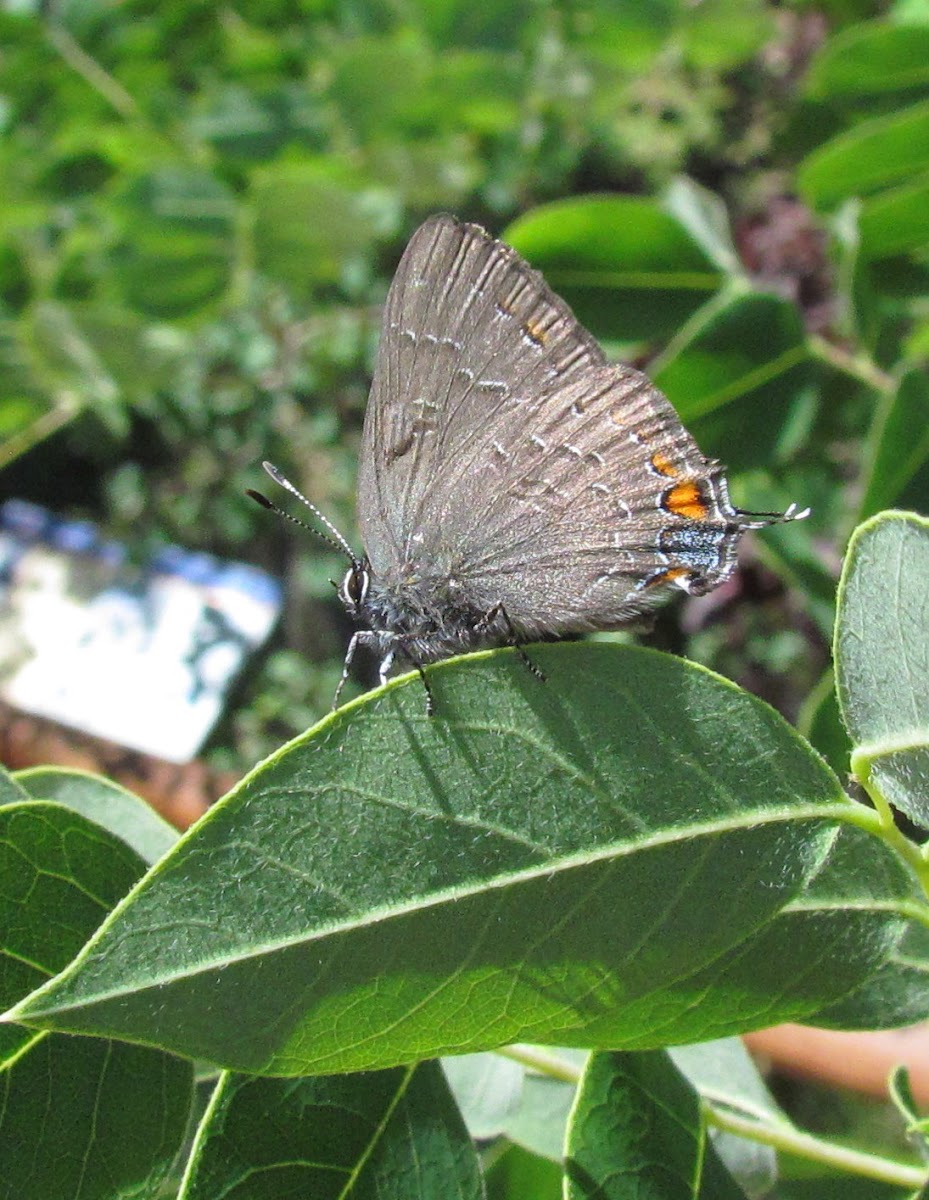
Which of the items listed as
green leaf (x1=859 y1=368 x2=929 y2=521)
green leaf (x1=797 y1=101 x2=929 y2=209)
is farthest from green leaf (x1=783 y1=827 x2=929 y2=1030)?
green leaf (x1=797 y1=101 x2=929 y2=209)

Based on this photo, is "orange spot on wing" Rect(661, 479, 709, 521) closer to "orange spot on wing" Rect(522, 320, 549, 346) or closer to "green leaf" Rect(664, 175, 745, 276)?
"orange spot on wing" Rect(522, 320, 549, 346)

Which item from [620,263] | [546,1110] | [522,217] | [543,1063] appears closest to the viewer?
[543,1063]

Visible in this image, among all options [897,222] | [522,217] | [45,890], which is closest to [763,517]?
[897,222]

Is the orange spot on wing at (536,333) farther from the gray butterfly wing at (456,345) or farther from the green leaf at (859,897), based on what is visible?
the green leaf at (859,897)

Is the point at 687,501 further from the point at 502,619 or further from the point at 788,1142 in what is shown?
the point at 788,1142

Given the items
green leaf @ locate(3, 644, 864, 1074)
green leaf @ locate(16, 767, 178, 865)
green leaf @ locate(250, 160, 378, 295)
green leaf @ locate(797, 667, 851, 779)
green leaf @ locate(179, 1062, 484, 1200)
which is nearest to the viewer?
green leaf @ locate(3, 644, 864, 1074)

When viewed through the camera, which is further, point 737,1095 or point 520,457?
point 520,457
